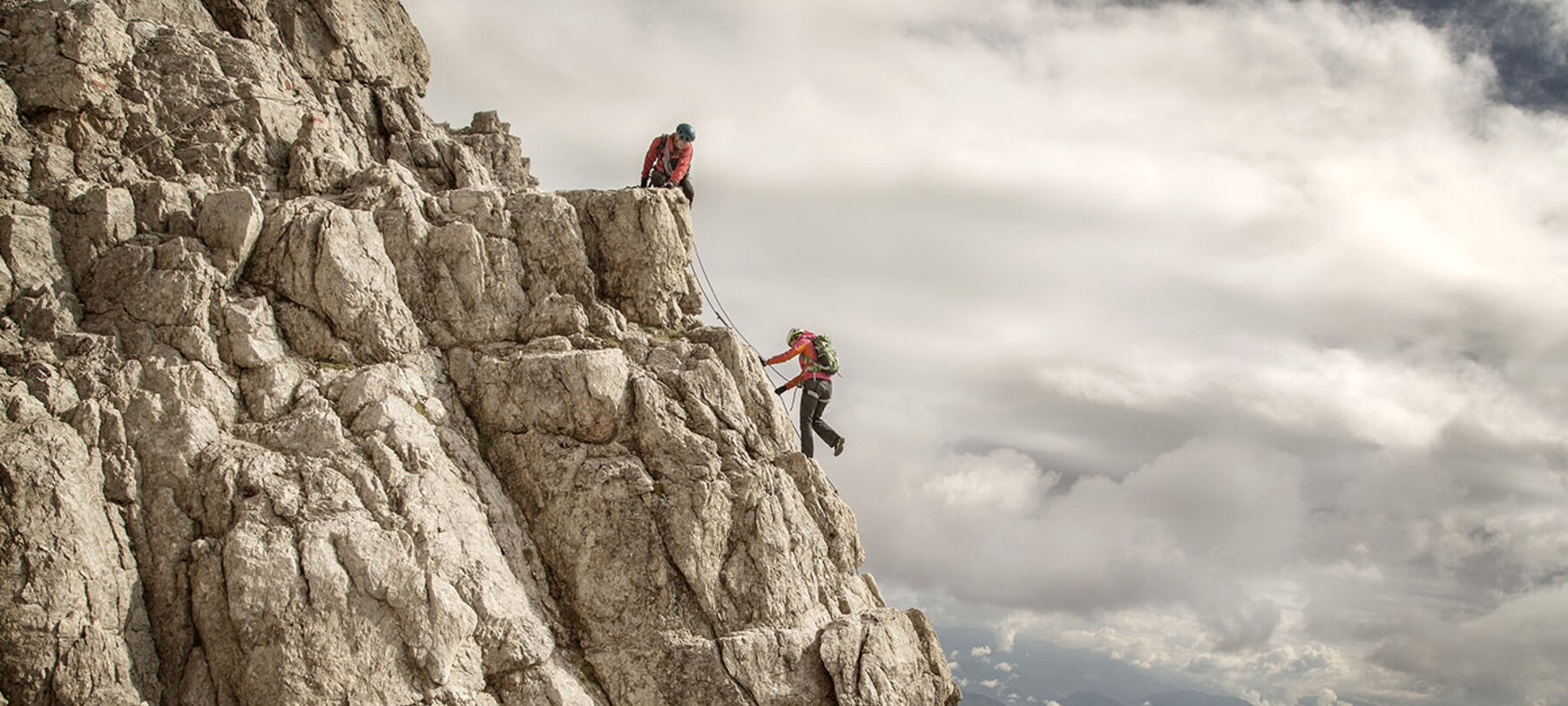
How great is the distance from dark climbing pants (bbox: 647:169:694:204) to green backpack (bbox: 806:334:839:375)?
7057 mm

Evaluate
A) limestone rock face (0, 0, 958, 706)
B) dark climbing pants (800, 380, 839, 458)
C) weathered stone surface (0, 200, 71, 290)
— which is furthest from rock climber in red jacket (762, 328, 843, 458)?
weathered stone surface (0, 200, 71, 290)

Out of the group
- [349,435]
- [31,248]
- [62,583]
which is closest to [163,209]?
[31,248]

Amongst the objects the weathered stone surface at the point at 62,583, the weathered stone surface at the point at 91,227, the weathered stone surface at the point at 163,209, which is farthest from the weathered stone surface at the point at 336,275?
the weathered stone surface at the point at 62,583

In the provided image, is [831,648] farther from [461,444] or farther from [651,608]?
[461,444]

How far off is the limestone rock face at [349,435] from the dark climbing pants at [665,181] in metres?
3.18

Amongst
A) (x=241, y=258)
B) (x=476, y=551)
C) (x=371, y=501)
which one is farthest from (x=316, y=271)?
(x=476, y=551)

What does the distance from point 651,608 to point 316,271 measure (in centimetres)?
1297

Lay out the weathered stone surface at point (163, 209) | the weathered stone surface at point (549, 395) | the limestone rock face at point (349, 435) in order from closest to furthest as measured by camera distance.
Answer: the limestone rock face at point (349, 435) < the weathered stone surface at point (163, 209) < the weathered stone surface at point (549, 395)

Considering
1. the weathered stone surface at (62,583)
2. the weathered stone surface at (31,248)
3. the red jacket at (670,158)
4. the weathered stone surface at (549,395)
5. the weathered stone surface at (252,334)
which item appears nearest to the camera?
the weathered stone surface at (62,583)

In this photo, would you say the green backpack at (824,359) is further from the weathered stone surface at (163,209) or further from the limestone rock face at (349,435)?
the weathered stone surface at (163,209)

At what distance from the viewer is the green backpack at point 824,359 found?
34.8 metres

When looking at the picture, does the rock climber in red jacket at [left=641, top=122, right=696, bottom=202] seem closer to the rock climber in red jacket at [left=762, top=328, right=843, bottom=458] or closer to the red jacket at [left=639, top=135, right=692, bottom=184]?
the red jacket at [left=639, top=135, right=692, bottom=184]

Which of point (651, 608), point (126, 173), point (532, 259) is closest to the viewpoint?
point (651, 608)

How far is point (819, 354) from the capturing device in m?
35.0
